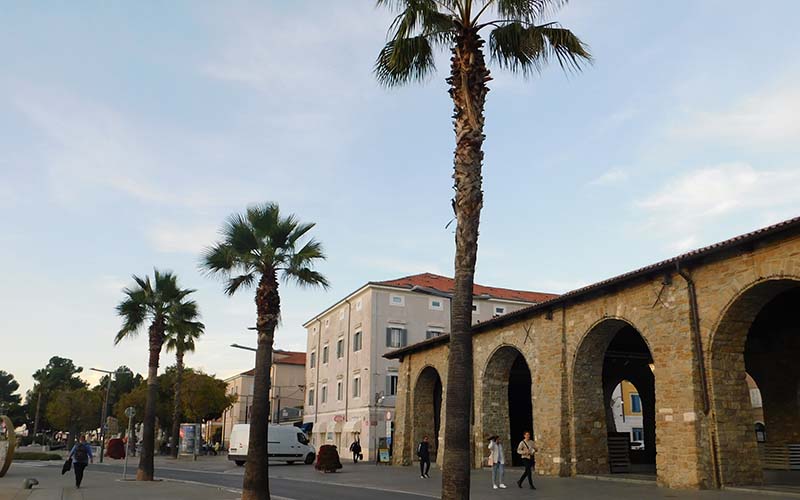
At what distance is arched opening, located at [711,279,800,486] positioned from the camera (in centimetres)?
1669

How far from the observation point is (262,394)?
16.2 meters

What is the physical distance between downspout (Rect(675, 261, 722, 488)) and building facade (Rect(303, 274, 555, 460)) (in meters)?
25.4

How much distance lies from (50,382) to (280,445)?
84404mm

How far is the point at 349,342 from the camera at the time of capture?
5134 centimetres

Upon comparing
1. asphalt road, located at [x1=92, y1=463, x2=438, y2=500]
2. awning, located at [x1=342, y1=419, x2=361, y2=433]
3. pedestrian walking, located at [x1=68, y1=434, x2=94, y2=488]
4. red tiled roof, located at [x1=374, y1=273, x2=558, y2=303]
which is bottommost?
asphalt road, located at [x1=92, y1=463, x2=438, y2=500]

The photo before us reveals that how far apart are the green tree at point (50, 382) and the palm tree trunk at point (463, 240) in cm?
10595

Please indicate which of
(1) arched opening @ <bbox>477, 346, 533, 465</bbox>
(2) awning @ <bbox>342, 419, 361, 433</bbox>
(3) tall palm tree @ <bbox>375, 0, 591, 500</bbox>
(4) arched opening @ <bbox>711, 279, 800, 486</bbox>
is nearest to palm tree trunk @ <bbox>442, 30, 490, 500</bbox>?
(3) tall palm tree @ <bbox>375, 0, 591, 500</bbox>

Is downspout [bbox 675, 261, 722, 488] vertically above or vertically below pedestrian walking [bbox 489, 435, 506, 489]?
above

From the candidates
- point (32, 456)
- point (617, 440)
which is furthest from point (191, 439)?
point (617, 440)

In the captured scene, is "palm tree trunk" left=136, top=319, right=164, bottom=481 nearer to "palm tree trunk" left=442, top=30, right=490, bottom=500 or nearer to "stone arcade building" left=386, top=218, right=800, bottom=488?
"stone arcade building" left=386, top=218, right=800, bottom=488

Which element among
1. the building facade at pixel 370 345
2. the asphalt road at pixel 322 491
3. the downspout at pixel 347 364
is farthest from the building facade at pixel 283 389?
the asphalt road at pixel 322 491

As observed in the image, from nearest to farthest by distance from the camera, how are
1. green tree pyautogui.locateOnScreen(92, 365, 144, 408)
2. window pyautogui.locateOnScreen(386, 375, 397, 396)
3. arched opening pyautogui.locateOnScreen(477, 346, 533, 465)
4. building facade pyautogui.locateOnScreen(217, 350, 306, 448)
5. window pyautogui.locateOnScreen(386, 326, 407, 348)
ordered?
arched opening pyautogui.locateOnScreen(477, 346, 533, 465) < window pyautogui.locateOnScreen(386, 375, 397, 396) < window pyautogui.locateOnScreen(386, 326, 407, 348) < building facade pyautogui.locateOnScreen(217, 350, 306, 448) < green tree pyautogui.locateOnScreen(92, 365, 144, 408)

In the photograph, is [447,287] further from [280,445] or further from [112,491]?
[112,491]

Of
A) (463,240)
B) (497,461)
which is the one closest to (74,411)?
(497,461)
